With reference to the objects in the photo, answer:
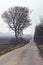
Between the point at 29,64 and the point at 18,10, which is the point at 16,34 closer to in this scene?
the point at 18,10

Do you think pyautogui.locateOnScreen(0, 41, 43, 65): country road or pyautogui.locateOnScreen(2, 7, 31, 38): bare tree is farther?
pyautogui.locateOnScreen(2, 7, 31, 38): bare tree

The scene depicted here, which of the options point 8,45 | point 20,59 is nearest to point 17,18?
point 8,45

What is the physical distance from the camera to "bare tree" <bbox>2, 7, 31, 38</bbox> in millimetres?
77062

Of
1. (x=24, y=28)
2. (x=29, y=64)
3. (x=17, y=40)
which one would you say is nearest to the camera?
(x=29, y=64)

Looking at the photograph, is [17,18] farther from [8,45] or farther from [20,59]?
[20,59]

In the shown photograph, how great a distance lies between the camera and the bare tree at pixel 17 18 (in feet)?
253

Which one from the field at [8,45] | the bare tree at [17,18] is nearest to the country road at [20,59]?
the field at [8,45]

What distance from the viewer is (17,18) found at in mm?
76625

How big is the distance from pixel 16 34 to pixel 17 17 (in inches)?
214

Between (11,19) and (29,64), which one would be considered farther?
(11,19)

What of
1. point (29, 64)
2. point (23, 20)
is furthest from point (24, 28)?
point (29, 64)

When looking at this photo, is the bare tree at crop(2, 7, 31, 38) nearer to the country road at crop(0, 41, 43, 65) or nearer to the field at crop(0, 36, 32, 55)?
the field at crop(0, 36, 32, 55)

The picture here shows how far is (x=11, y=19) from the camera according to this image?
7875cm

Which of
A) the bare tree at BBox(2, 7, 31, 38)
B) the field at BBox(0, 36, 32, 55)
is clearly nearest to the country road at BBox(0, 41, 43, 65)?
the field at BBox(0, 36, 32, 55)
